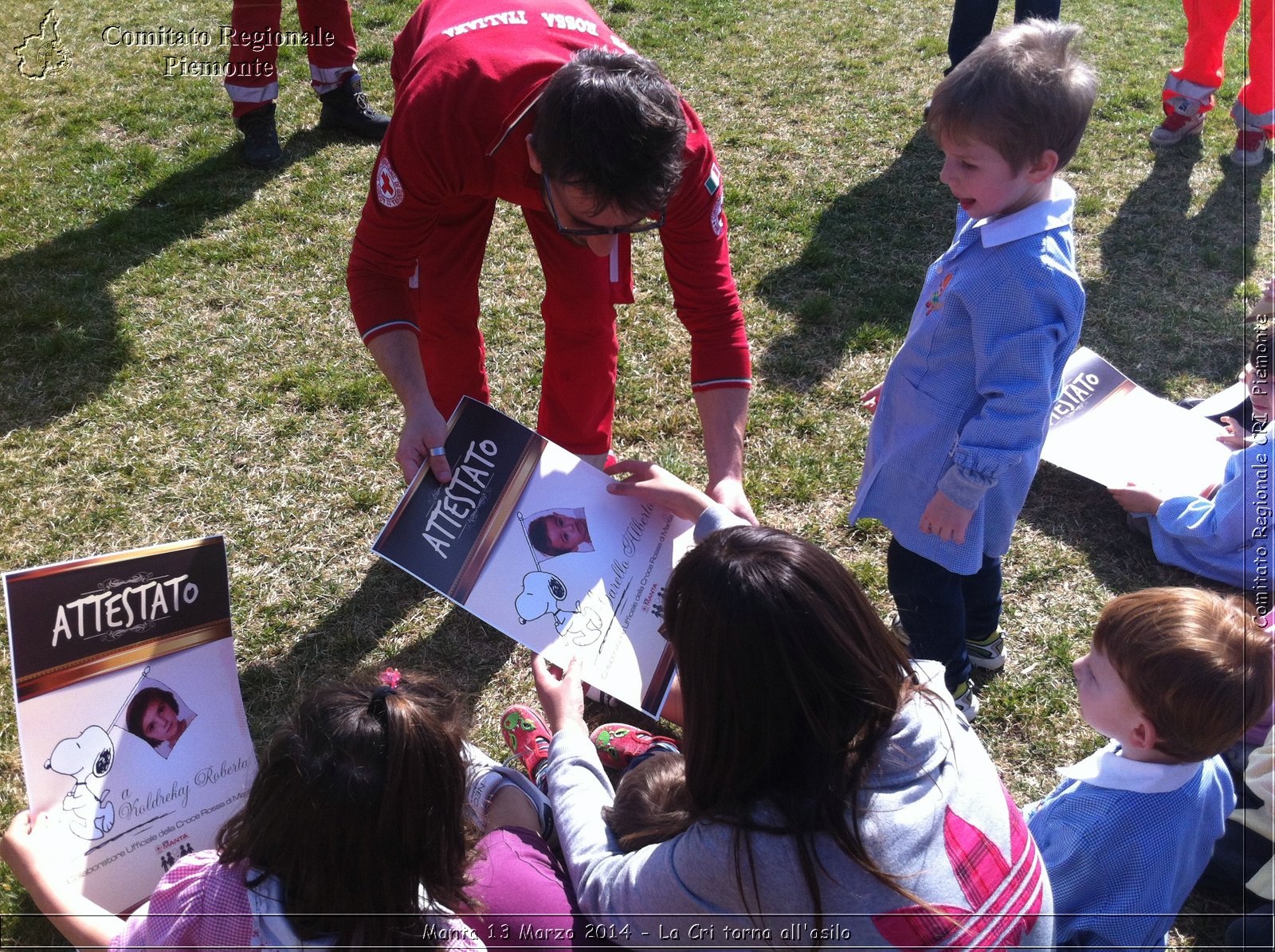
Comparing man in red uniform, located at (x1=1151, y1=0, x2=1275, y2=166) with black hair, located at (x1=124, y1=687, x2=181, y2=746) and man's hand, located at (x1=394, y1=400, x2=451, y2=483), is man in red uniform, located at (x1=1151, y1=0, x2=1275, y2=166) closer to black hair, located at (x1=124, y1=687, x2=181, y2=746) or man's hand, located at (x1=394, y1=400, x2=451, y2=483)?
man's hand, located at (x1=394, y1=400, x2=451, y2=483)

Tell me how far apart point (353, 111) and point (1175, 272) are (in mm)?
3745

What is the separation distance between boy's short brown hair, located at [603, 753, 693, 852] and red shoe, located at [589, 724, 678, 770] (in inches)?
17.4

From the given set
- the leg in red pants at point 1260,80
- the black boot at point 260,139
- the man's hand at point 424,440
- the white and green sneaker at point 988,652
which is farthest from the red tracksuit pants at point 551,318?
the leg in red pants at point 1260,80

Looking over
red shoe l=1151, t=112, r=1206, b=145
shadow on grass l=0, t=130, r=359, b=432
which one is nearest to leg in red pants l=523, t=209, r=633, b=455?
shadow on grass l=0, t=130, r=359, b=432

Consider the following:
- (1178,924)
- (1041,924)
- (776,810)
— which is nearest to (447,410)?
(776,810)

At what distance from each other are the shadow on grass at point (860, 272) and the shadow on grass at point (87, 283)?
7.59 feet

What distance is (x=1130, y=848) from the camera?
1622 millimetres

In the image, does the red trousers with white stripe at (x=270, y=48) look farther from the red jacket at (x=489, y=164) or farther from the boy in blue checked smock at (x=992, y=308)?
the boy in blue checked smock at (x=992, y=308)

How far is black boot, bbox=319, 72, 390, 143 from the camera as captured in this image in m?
4.46

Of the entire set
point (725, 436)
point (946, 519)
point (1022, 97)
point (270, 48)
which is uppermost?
point (270, 48)

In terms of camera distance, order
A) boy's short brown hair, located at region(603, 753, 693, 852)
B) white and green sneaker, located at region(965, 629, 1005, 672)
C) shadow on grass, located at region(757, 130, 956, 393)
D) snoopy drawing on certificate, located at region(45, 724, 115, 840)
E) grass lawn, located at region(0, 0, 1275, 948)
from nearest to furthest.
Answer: boy's short brown hair, located at region(603, 753, 693, 852)
snoopy drawing on certificate, located at region(45, 724, 115, 840)
white and green sneaker, located at region(965, 629, 1005, 672)
grass lawn, located at region(0, 0, 1275, 948)
shadow on grass, located at region(757, 130, 956, 393)

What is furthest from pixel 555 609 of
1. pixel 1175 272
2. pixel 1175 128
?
pixel 1175 128

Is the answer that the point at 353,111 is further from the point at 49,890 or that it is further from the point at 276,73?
the point at 49,890

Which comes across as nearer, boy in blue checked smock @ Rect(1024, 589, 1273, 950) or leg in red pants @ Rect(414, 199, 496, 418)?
boy in blue checked smock @ Rect(1024, 589, 1273, 950)
